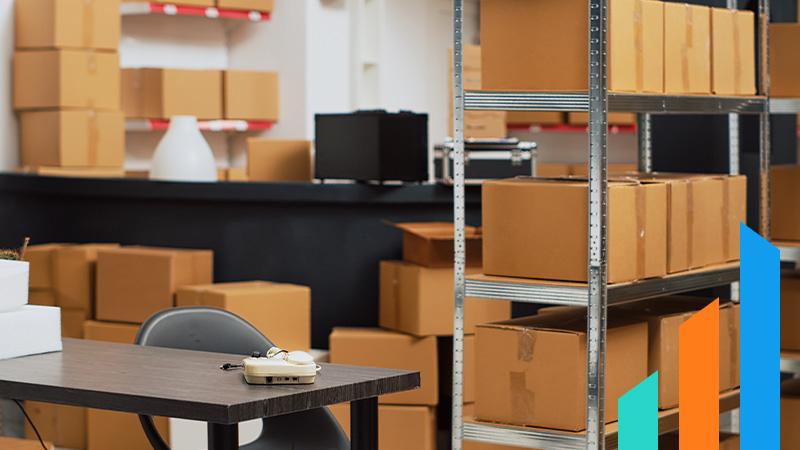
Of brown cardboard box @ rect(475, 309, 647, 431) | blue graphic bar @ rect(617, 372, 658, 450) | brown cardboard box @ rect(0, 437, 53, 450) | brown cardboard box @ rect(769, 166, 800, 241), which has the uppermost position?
brown cardboard box @ rect(769, 166, 800, 241)

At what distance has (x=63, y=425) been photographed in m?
4.44

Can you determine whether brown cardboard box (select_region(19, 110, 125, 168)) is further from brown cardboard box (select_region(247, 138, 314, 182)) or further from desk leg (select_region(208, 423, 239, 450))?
desk leg (select_region(208, 423, 239, 450))

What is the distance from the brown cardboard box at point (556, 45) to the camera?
285 centimetres

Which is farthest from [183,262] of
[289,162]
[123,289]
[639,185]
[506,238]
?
[639,185]

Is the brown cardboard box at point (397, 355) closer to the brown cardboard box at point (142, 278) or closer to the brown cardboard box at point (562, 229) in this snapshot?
the brown cardboard box at point (142, 278)

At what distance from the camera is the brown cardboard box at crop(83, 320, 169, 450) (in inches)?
167

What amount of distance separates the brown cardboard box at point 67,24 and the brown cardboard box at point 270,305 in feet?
5.89

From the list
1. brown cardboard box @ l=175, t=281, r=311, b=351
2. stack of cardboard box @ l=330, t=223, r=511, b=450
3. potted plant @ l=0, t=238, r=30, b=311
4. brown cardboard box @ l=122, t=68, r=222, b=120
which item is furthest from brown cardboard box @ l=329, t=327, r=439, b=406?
brown cardboard box @ l=122, t=68, r=222, b=120

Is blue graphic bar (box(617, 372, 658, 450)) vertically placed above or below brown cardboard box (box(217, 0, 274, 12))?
below

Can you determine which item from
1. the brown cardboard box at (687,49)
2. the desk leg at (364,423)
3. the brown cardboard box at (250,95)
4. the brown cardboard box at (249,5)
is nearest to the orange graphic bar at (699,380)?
the brown cardboard box at (687,49)

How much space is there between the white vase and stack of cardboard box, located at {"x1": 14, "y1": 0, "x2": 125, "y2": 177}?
2.17 feet

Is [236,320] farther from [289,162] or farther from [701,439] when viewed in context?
[289,162]

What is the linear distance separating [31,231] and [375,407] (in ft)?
10.1

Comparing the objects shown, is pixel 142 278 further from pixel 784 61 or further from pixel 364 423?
pixel 784 61
